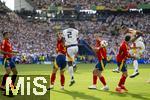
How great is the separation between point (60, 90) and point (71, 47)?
84.4 inches

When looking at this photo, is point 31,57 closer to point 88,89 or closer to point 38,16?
point 38,16

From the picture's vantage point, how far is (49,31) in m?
67.4

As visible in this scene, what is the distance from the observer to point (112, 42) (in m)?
66.2

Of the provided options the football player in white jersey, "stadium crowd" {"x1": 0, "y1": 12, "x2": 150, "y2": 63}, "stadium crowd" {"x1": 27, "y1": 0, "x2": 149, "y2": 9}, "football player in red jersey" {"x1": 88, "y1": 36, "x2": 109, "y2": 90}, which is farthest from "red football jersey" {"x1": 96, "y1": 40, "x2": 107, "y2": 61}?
"stadium crowd" {"x1": 27, "y1": 0, "x2": 149, "y2": 9}

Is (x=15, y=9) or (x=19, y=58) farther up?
(x=15, y=9)

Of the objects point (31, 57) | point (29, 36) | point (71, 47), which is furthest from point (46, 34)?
point (71, 47)

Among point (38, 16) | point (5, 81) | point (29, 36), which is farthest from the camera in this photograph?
point (38, 16)

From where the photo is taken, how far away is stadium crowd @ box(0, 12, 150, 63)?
62.6 meters

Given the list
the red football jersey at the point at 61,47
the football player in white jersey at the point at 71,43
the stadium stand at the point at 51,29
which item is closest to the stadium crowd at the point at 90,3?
the stadium stand at the point at 51,29

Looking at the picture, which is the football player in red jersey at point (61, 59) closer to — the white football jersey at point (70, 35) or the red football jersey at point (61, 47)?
the red football jersey at point (61, 47)

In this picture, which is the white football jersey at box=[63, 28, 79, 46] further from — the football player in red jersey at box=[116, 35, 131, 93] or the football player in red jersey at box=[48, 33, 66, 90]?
the football player in red jersey at box=[116, 35, 131, 93]

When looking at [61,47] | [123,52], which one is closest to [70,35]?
[61,47]

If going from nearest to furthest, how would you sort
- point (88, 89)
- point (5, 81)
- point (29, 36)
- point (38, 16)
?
point (5, 81), point (88, 89), point (29, 36), point (38, 16)

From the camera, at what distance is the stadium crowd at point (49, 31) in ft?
205
